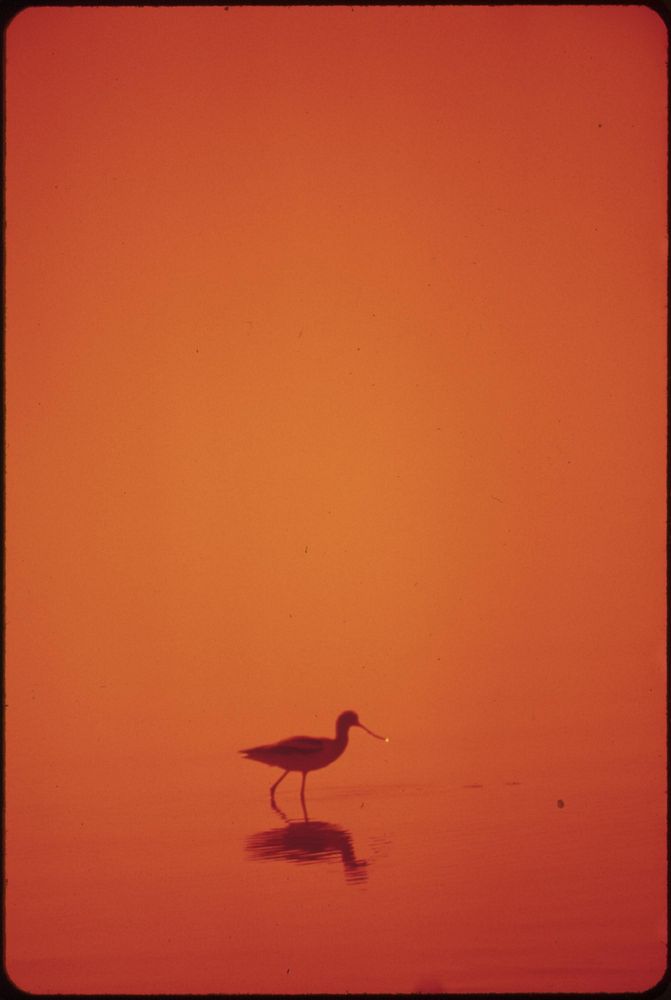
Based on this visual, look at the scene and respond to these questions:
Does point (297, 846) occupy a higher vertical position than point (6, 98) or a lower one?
lower

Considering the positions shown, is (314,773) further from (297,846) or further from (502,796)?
(502,796)

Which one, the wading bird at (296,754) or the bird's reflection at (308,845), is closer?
the bird's reflection at (308,845)

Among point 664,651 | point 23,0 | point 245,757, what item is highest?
point 23,0

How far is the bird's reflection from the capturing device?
204 centimetres

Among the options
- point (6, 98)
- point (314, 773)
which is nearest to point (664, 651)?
point (314, 773)

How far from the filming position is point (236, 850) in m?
2.07

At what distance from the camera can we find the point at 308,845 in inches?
82.0

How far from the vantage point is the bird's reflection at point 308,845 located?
6.69 ft

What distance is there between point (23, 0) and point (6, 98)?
0.16 m

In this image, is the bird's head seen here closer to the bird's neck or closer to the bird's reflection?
the bird's neck

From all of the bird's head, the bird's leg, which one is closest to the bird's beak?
the bird's head

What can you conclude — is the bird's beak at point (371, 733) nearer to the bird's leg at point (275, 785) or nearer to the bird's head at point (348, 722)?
the bird's head at point (348, 722)

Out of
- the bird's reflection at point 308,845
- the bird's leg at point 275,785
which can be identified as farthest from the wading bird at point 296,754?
the bird's reflection at point 308,845

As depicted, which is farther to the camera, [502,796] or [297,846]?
[502,796]
